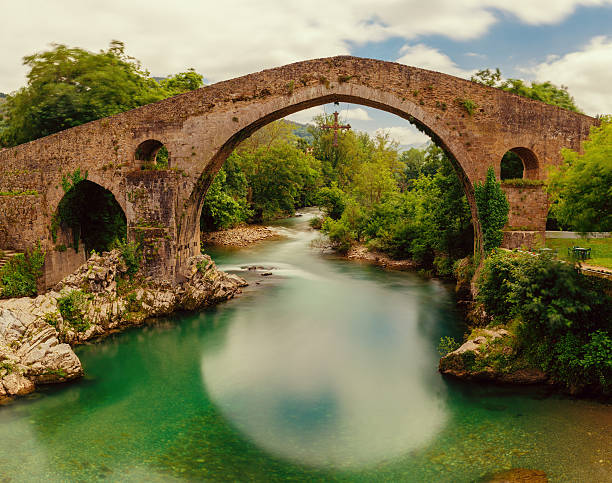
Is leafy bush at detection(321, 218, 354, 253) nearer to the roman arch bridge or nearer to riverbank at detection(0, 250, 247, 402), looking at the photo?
riverbank at detection(0, 250, 247, 402)

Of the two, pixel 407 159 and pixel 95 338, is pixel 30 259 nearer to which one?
pixel 95 338

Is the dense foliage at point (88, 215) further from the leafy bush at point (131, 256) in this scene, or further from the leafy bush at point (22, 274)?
the leafy bush at point (131, 256)

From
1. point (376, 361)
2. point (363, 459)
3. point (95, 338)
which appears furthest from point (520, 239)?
point (95, 338)

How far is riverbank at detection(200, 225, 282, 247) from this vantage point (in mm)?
26700

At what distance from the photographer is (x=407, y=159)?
61906mm

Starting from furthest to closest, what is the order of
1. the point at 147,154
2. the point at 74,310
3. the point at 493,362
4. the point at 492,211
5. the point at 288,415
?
the point at 147,154
the point at 492,211
the point at 74,310
the point at 493,362
the point at 288,415

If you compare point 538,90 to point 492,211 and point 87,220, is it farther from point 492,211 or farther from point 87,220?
point 87,220

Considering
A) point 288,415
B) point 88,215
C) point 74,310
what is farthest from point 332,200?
point 288,415

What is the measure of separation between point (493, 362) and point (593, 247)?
598cm

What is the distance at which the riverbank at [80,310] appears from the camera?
8805mm

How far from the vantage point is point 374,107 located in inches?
551

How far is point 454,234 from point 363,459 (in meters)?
11.9

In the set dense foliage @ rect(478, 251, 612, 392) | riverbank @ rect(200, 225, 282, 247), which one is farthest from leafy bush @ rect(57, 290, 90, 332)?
riverbank @ rect(200, 225, 282, 247)

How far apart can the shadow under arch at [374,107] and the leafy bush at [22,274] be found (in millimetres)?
4572
